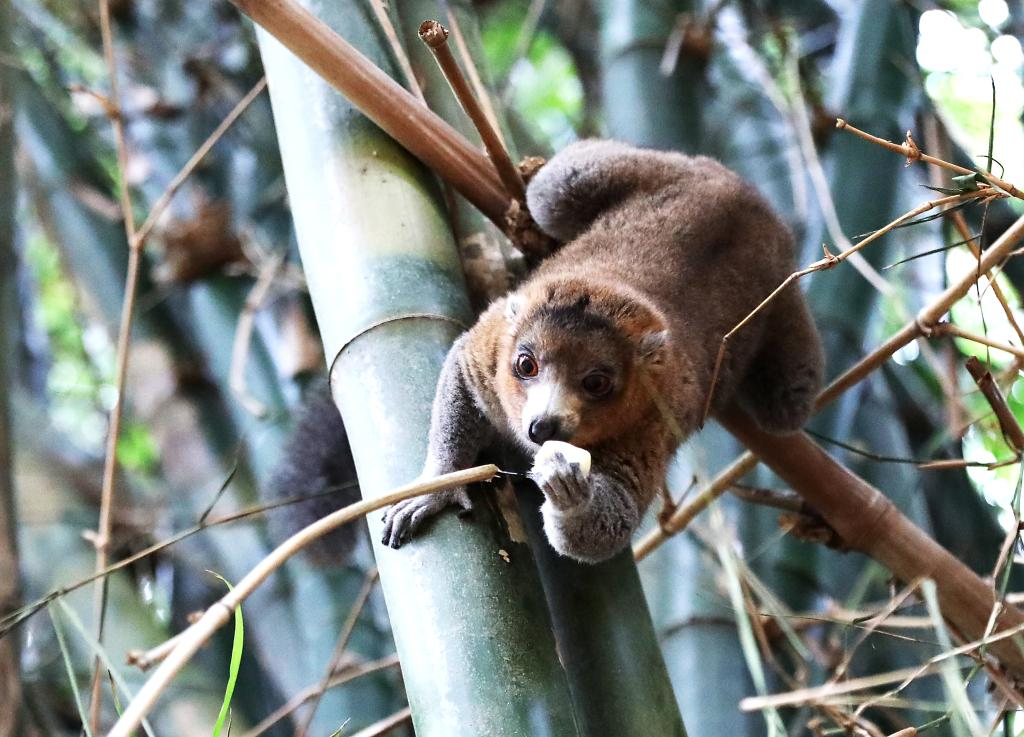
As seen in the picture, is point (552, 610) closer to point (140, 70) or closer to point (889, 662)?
point (889, 662)

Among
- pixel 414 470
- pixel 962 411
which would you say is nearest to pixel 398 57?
pixel 414 470

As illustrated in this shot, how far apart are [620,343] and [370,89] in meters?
1.28

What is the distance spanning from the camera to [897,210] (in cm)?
679

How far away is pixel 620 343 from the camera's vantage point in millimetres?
4176

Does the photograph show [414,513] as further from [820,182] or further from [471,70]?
[820,182]

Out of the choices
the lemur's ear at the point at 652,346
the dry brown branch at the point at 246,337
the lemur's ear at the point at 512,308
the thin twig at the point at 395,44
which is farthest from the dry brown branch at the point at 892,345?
the dry brown branch at the point at 246,337

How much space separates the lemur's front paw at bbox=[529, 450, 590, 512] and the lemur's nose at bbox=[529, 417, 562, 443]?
1.18ft

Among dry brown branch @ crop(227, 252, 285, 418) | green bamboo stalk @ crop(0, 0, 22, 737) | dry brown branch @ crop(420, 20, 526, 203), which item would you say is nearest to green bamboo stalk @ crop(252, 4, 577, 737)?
dry brown branch @ crop(420, 20, 526, 203)

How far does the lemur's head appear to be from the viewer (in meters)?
4.08

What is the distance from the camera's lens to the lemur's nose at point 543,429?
3777mm

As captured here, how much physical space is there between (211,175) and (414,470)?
4791 millimetres

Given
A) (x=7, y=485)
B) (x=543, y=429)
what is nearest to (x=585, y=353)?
(x=543, y=429)

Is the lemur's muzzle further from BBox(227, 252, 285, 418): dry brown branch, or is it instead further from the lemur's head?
BBox(227, 252, 285, 418): dry brown branch

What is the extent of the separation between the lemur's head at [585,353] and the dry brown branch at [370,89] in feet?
1.81
